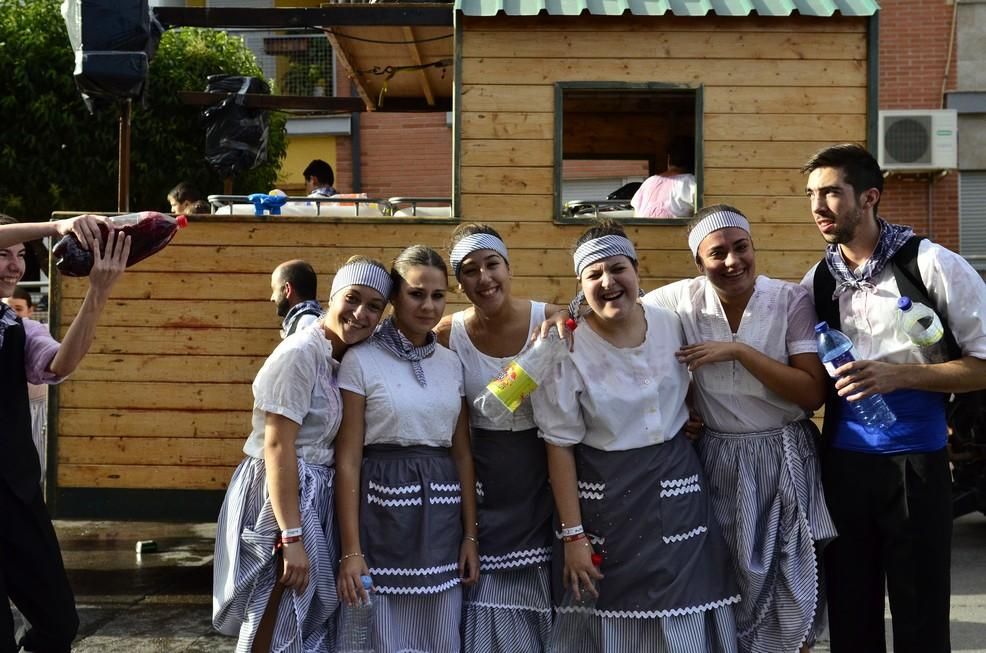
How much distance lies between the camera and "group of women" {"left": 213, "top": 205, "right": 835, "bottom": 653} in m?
3.55

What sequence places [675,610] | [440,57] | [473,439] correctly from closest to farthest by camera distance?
[675,610] → [473,439] → [440,57]

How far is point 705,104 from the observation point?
250 inches

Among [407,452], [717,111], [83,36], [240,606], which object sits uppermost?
[83,36]

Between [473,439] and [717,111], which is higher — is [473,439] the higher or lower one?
the lower one

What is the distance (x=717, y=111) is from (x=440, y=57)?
2656mm

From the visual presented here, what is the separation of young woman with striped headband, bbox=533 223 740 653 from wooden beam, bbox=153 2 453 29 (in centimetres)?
335

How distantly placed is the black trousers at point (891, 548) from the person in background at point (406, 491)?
4.17 ft

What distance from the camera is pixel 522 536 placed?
3.73 metres

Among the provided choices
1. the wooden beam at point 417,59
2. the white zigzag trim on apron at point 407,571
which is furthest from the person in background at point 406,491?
the wooden beam at point 417,59

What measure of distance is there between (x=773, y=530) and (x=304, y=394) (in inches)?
65.4

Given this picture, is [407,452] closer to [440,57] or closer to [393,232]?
[393,232]

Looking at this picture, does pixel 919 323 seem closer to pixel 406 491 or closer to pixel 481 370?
pixel 481 370

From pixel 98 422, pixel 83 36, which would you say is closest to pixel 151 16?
pixel 83 36

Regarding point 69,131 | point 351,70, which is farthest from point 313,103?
point 69,131
